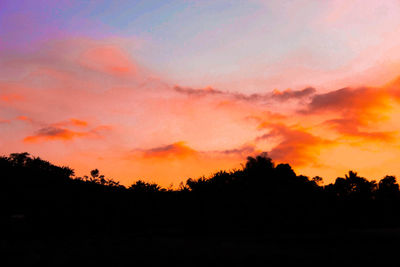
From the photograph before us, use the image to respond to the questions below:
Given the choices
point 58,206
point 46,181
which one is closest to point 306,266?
point 58,206

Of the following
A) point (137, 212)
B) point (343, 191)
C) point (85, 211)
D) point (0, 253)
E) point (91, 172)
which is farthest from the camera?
point (343, 191)

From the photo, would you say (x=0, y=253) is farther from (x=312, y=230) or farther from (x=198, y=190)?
(x=312, y=230)

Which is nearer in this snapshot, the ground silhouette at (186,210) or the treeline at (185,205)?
the ground silhouette at (186,210)

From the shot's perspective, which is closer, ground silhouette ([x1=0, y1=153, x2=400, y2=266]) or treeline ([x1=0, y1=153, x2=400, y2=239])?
ground silhouette ([x1=0, y1=153, x2=400, y2=266])

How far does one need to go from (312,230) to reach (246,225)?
5721 mm

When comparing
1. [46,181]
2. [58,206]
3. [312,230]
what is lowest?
[312,230]

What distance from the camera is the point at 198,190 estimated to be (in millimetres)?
34750

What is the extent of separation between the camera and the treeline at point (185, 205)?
30.8m

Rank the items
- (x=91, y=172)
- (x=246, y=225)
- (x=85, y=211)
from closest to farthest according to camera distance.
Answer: (x=246, y=225) → (x=85, y=211) → (x=91, y=172)

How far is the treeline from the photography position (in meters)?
30.8

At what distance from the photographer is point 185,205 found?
34844 mm

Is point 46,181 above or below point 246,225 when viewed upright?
above

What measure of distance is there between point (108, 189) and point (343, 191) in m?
61.1

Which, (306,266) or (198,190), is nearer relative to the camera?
(306,266)
